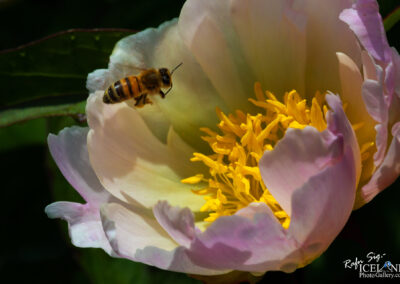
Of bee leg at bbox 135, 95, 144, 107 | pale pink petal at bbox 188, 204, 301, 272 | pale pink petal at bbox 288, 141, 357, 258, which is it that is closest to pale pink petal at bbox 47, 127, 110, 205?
bee leg at bbox 135, 95, 144, 107

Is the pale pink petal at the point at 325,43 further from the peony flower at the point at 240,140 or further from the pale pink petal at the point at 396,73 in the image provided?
the pale pink petal at the point at 396,73

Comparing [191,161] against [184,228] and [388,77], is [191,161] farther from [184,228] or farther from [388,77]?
[388,77]

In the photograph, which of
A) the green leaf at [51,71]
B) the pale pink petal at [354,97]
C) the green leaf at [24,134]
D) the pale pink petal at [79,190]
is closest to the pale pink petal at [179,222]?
the pale pink petal at [79,190]

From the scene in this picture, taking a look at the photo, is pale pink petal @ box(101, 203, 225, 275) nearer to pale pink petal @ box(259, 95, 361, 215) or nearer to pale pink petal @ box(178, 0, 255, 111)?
pale pink petal @ box(259, 95, 361, 215)

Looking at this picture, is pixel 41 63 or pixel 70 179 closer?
pixel 70 179

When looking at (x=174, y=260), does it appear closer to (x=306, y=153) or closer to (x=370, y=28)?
(x=306, y=153)

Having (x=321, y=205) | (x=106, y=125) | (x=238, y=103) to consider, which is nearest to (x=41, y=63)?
(x=106, y=125)
